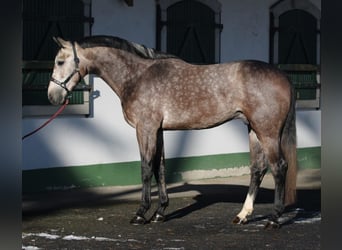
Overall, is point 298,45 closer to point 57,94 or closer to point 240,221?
point 240,221

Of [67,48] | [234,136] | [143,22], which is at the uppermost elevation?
[143,22]

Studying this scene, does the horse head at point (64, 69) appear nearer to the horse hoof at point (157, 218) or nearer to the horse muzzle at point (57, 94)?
the horse muzzle at point (57, 94)

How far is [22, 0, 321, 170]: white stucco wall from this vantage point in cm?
988

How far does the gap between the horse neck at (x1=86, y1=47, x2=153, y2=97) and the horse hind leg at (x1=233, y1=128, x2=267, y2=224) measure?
1417 mm

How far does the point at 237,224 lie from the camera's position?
7789 millimetres

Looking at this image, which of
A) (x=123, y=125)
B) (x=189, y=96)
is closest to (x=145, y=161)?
(x=189, y=96)

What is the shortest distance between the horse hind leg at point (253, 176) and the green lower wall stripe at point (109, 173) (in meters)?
3.00

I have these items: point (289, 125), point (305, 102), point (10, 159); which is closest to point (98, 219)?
point (289, 125)

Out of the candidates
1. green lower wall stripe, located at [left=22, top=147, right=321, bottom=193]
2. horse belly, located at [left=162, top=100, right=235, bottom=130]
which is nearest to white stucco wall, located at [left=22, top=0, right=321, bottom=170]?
green lower wall stripe, located at [left=22, top=147, right=321, bottom=193]

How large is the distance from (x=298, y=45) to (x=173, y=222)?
624 centimetres

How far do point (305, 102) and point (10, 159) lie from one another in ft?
42.8

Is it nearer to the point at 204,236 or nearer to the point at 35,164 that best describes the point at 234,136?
the point at 35,164

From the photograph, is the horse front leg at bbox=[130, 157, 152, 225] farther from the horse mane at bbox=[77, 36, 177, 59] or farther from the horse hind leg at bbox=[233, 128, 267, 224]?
the horse mane at bbox=[77, 36, 177, 59]

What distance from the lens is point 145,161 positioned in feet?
25.5
